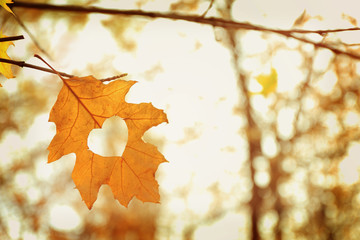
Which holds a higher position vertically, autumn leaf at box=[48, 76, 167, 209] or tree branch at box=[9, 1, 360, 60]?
tree branch at box=[9, 1, 360, 60]

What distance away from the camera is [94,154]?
2.37ft

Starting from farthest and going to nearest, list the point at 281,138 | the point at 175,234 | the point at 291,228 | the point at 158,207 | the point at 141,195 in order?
1. the point at 158,207
2. the point at 175,234
3. the point at 291,228
4. the point at 281,138
5. the point at 141,195

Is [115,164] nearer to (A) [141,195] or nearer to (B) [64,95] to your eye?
(A) [141,195]

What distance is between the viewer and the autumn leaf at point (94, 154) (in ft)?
2.29

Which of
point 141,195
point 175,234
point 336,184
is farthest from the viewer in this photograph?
point 175,234

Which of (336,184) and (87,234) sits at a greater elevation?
(336,184)

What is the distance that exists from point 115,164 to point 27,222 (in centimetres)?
498

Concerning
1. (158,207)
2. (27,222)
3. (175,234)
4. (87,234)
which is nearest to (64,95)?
(27,222)

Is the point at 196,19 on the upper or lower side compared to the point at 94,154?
upper

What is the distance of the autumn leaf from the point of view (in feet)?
2.29

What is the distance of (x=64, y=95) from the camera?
0.73 meters

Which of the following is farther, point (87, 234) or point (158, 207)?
point (158, 207)

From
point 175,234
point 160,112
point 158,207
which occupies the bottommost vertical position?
point 175,234

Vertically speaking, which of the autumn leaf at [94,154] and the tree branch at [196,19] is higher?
the tree branch at [196,19]
